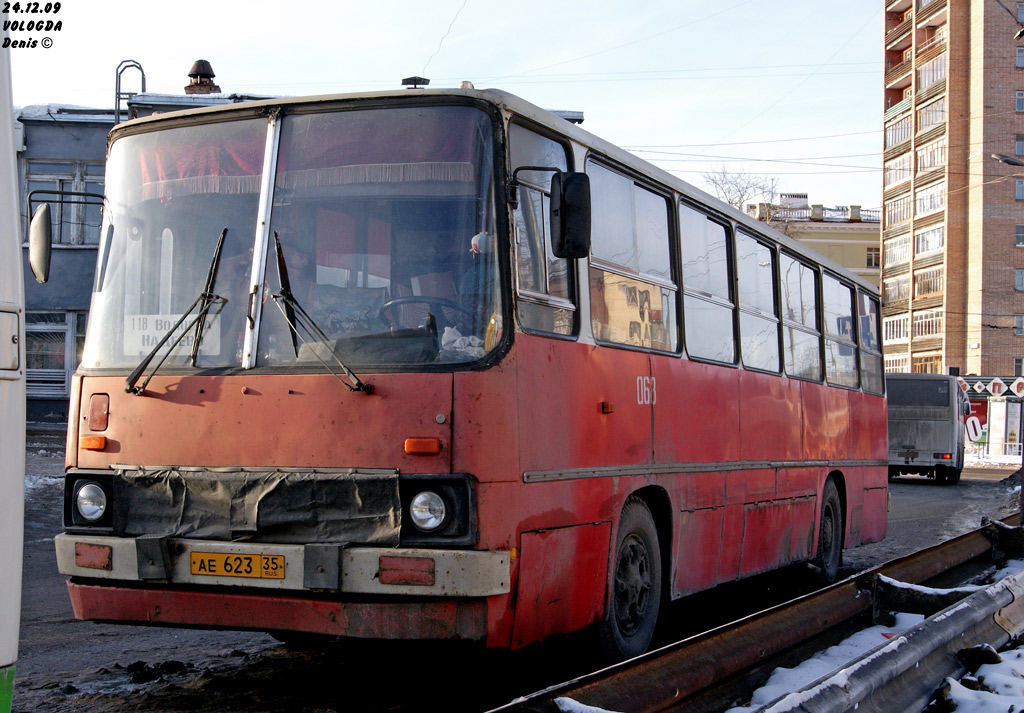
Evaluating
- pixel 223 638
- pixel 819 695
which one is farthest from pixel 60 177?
pixel 819 695

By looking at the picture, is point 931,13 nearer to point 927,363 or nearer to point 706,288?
point 927,363

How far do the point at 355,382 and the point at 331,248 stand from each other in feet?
2.28

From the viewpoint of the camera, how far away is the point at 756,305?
367 inches

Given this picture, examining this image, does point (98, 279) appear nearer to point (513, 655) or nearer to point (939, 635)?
point (513, 655)

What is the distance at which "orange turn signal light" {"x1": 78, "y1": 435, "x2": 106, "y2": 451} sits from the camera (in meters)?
5.58

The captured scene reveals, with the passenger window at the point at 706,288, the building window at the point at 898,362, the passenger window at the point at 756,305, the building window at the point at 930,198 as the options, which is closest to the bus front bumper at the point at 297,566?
the passenger window at the point at 706,288

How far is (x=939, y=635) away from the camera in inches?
229

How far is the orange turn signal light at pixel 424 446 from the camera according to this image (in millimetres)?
5043

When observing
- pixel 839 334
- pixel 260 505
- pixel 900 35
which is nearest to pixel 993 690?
pixel 260 505

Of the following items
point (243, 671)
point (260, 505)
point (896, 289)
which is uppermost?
point (896, 289)

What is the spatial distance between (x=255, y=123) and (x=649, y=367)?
2734mm

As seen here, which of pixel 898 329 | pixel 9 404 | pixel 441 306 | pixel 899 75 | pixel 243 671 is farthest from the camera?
pixel 899 75

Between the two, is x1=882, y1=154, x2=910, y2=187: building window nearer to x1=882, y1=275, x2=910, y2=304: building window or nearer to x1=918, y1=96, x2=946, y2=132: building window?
x1=918, y1=96, x2=946, y2=132: building window

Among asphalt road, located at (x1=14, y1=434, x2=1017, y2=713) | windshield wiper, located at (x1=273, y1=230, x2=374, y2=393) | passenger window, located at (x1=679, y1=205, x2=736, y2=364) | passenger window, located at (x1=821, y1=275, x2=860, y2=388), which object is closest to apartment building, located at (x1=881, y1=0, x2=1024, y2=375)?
→ passenger window, located at (x1=821, y1=275, x2=860, y2=388)
